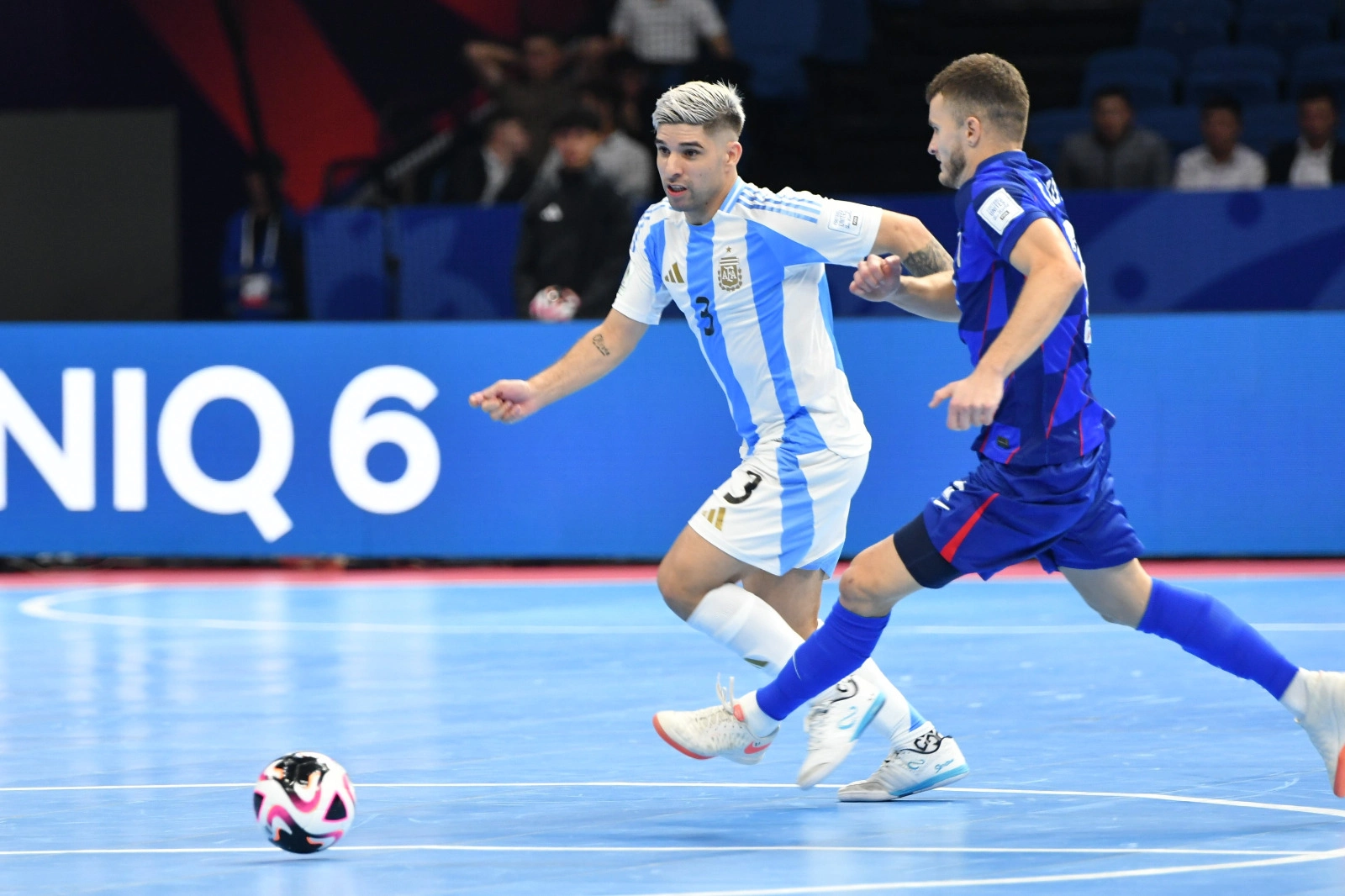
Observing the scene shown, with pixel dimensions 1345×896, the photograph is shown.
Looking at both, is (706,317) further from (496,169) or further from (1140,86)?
Result: (1140,86)

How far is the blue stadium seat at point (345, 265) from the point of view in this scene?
1360 centimetres

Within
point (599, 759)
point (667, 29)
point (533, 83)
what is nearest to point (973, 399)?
point (599, 759)

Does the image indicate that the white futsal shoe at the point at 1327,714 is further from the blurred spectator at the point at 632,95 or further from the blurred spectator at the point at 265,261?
the blurred spectator at the point at 632,95

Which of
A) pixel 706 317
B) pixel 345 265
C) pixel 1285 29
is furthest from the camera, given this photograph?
pixel 1285 29

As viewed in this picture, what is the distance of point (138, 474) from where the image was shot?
12.3m

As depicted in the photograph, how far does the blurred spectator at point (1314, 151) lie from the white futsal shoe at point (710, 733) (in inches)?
374

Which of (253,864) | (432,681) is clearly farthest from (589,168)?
(253,864)

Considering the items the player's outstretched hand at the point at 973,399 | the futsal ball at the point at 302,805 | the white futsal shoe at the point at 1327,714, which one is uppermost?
the player's outstretched hand at the point at 973,399

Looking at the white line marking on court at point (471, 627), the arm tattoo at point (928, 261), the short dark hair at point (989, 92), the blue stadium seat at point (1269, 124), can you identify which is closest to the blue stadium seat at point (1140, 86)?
the blue stadium seat at point (1269, 124)

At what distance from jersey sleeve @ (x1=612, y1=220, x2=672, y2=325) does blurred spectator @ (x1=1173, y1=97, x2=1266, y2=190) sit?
8.55 meters

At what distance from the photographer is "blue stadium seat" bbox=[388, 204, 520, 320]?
528 inches

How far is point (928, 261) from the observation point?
19.7 feet

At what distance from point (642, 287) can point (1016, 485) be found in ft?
4.85

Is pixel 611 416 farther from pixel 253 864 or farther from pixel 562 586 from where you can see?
pixel 253 864
